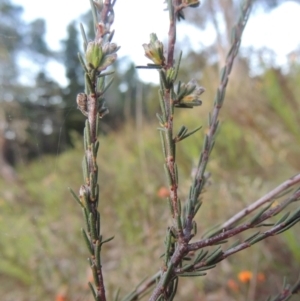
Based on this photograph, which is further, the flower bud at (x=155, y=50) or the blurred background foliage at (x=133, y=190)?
the blurred background foliage at (x=133, y=190)

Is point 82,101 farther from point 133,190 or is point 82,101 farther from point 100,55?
→ point 133,190

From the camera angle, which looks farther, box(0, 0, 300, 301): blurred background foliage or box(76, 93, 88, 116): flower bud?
box(0, 0, 300, 301): blurred background foliage

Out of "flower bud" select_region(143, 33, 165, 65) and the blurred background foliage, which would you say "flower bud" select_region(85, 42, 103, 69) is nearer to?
"flower bud" select_region(143, 33, 165, 65)

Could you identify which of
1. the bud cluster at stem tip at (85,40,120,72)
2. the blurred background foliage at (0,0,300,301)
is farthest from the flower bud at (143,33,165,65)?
the blurred background foliage at (0,0,300,301)

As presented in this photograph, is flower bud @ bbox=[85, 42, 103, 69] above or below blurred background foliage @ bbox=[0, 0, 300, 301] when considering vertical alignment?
above

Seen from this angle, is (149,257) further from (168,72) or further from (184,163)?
(184,163)

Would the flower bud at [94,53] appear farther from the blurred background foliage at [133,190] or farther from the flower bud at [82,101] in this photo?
the blurred background foliage at [133,190]

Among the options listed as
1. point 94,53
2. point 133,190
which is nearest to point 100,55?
point 94,53

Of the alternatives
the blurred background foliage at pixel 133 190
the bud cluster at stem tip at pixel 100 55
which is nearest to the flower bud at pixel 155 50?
the bud cluster at stem tip at pixel 100 55
